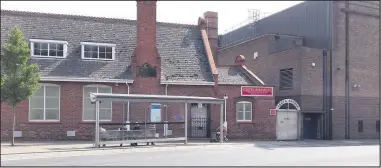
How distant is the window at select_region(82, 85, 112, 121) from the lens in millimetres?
25078

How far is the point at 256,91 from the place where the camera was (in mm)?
28312

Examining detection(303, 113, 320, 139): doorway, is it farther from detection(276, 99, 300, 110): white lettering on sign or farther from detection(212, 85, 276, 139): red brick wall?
detection(212, 85, 276, 139): red brick wall

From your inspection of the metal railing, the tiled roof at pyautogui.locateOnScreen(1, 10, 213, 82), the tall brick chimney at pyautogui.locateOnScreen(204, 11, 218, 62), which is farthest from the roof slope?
the metal railing

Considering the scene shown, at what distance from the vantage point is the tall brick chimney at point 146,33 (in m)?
26.5

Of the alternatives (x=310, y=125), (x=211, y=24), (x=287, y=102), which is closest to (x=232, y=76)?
(x=287, y=102)

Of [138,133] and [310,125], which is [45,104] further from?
[310,125]

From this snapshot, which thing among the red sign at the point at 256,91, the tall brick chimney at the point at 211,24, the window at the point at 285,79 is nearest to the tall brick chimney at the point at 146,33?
the red sign at the point at 256,91

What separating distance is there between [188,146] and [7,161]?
9.19 metres

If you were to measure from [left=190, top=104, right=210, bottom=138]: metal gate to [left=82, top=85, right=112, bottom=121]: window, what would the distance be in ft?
17.0

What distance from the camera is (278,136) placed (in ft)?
96.7

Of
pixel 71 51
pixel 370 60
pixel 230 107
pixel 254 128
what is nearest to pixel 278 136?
pixel 254 128

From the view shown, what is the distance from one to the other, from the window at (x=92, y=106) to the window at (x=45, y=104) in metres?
1.47

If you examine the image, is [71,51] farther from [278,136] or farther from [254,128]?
[278,136]

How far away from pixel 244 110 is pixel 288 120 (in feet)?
12.8
